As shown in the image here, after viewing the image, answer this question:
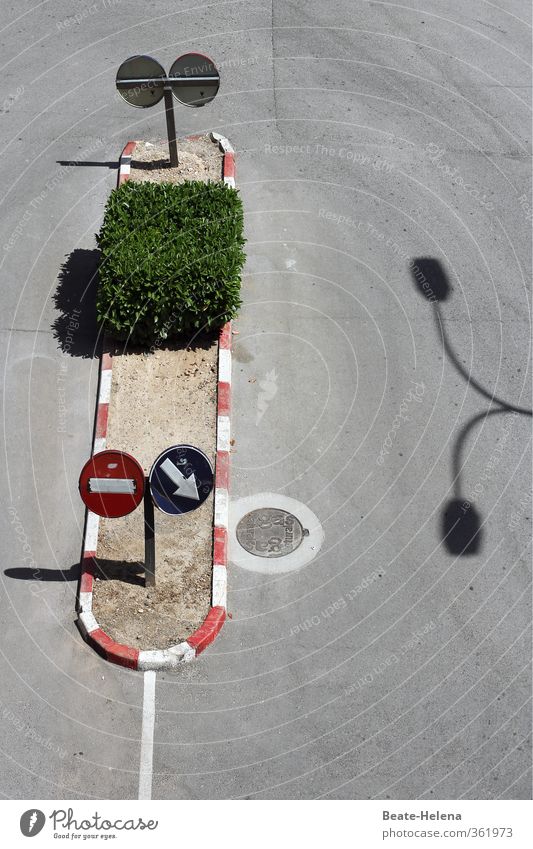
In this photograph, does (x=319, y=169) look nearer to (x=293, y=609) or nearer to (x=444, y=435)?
(x=444, y=435)

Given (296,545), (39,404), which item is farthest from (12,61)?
(296,545)

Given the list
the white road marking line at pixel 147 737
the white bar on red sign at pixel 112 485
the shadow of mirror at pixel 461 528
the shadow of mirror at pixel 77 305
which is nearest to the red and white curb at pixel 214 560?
the white road marking line at pixel 147 737

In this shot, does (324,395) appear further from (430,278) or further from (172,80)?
(172,80)

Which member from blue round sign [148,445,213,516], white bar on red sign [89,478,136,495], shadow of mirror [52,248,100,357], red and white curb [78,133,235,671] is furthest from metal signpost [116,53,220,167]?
white bar on red sign [89,478,136,495]

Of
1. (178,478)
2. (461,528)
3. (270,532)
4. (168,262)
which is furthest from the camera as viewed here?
(168,262)

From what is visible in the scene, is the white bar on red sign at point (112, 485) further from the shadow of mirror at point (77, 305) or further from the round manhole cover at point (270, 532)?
the shadow of mirror at point (77, 305)

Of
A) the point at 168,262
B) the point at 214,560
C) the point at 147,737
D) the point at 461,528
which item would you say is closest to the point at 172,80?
the point at 168,262

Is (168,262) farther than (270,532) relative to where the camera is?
Yes
